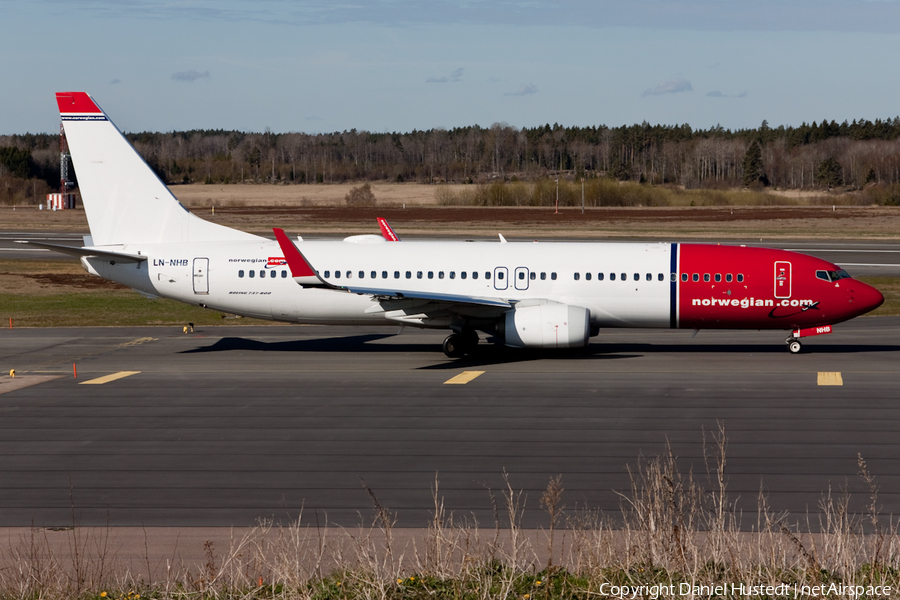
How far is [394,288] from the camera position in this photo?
28469 millimetres

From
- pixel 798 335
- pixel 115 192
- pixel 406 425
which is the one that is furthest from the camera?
pixel 115 192

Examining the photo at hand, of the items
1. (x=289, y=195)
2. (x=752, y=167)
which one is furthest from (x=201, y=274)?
(x=752, y=167)

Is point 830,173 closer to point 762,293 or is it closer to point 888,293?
point 888,293

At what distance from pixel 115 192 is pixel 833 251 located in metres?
52.2

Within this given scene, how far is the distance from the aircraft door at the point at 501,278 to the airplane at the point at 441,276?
0.10 feet

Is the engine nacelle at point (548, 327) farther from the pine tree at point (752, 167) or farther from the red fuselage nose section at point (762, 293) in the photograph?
the pine tree at point (752, 167)

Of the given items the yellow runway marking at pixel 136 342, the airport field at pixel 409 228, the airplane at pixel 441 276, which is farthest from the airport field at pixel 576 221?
the airplane at pixel 441 276

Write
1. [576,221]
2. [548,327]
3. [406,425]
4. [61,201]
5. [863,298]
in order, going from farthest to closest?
1. [61,201]
2. [576,221]
3. [863,298]
4. [548,327]
5. [406,425]

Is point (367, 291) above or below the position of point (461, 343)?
above

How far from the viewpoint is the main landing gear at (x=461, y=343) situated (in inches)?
1104

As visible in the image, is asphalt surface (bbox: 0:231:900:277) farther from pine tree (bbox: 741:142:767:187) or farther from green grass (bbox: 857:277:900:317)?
pine tree (bbox: 741:142:767:187)

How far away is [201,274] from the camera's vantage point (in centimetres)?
2872

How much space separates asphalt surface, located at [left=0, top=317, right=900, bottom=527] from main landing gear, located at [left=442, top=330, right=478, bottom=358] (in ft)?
1.75

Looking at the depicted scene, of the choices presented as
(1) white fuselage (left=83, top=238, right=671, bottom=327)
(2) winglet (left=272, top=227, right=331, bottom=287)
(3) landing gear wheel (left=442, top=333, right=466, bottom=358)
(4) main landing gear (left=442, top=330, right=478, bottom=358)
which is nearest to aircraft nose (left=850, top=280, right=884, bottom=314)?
(1) white fuselage (left=83, top=238, right=671, bottom=327)
